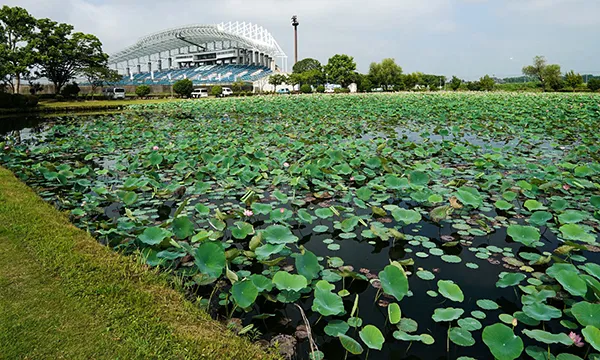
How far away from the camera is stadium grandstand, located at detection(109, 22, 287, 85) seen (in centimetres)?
5213

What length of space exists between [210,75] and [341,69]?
22305mm

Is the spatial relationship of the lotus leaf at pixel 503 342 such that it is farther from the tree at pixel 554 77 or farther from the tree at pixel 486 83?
the tree at pixel 486 83

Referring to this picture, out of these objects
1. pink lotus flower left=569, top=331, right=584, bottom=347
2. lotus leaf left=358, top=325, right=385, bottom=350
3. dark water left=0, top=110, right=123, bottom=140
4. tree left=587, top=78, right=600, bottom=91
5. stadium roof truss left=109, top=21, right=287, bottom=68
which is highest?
stadium roof truss left=109, top=21, right=287, bottom=68

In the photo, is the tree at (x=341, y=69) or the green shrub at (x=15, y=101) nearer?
the green shrub at (x=15, y=101)

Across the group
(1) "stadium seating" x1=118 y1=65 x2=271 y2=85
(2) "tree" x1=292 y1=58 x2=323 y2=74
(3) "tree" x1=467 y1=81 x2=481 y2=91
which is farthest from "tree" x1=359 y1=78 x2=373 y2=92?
(1) "stadium seating" x1=118 y1=65 x2=271 y2=85

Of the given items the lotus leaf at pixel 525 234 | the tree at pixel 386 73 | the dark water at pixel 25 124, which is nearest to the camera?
the lotus leaf at pixel 525 234

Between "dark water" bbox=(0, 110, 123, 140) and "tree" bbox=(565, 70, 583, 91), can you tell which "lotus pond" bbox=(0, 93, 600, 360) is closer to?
"dark water" bbox=(0, 110, 123, 140)

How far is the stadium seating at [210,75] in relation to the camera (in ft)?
176

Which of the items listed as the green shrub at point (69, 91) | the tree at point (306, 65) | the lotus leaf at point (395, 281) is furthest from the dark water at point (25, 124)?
the tree at point (306, 65)

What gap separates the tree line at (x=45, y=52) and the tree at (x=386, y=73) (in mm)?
32430

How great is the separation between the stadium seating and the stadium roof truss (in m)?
3.46

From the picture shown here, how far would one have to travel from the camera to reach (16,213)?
3.03 m

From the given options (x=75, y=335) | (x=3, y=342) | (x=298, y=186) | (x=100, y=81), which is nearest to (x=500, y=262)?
(x=298, y=186)

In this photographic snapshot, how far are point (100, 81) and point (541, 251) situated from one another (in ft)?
119
